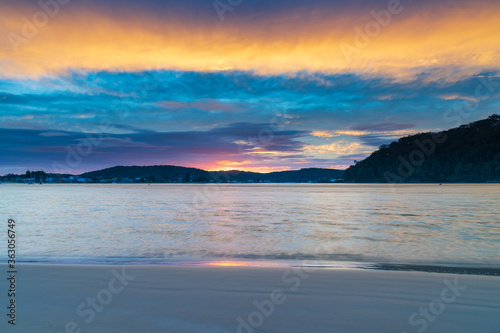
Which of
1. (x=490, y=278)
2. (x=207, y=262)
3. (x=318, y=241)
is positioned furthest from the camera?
(x=318, y=241)

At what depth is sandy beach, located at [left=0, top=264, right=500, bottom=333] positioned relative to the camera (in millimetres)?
5195

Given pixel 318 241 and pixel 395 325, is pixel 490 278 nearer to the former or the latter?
pixel 395 325

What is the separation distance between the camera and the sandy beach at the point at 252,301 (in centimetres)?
520

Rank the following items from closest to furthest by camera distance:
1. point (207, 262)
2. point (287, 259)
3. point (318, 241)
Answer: point (207, 262) → point (287, 259) → point (318, 241)

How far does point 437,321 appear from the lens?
5465 millimetres

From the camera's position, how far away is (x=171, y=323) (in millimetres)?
5203

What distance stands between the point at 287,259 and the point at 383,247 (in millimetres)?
5375

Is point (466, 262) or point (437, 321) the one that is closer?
point (437, 321)

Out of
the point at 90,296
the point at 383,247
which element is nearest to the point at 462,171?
the point at 383,247

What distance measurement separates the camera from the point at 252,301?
251 inches

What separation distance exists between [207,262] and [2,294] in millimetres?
5716

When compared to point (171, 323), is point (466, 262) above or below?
below

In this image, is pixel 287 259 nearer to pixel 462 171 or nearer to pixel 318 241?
pixel 318 241

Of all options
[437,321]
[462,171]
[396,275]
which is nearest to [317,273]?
[396,275]
